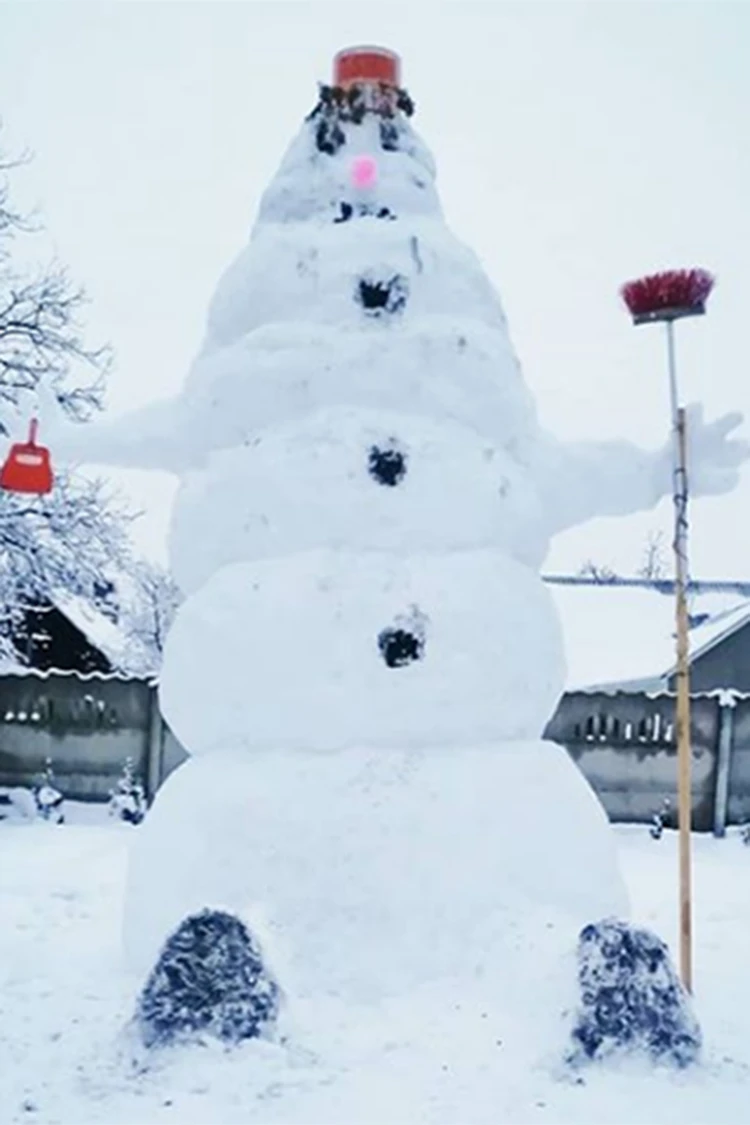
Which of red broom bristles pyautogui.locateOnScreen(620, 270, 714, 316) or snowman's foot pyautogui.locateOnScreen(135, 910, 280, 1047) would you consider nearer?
snowman's foot pyautogui.locateOnScreen(135, 910, 280, 1047)

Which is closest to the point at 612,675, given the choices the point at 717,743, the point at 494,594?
the point at 717,743

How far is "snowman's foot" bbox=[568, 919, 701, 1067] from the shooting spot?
3467mm

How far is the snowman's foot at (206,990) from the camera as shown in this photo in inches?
137

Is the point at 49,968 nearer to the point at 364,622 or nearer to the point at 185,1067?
the point at 185,1067

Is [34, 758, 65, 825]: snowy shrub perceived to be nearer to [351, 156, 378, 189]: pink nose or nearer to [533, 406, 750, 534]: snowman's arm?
[533, 406, 750, 534]: snowman's arm

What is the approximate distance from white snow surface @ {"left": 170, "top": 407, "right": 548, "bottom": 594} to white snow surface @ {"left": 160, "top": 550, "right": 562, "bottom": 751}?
0.08m

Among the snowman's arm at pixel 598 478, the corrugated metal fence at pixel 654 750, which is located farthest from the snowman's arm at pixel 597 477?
the corrugated metal fence at pixel 654 750

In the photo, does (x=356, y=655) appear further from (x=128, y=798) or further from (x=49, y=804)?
(x=49, y=804)

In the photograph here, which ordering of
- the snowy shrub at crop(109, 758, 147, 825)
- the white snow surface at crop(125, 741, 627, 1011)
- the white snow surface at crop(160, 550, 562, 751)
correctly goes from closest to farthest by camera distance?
the white snow surface at crop(125, 741, 627, 1011) < the white snow surface at crop(160, 550, 562, 751) < the snowy shrub at crop(109, 758, 147, 825)

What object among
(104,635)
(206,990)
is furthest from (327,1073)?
(104,635)

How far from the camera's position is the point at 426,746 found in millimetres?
4125

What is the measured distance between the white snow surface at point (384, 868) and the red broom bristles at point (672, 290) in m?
1.85

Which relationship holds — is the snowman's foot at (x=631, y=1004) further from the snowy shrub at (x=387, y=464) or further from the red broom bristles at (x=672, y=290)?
the red broom bristles at (x=672, y=290)

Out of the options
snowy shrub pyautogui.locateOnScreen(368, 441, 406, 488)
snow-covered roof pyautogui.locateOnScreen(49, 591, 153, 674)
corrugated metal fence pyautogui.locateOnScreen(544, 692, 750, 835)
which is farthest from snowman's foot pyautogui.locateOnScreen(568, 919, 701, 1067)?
snow-covered roof pyautogui.locateOnScreen(49, 591, 153, 674)
